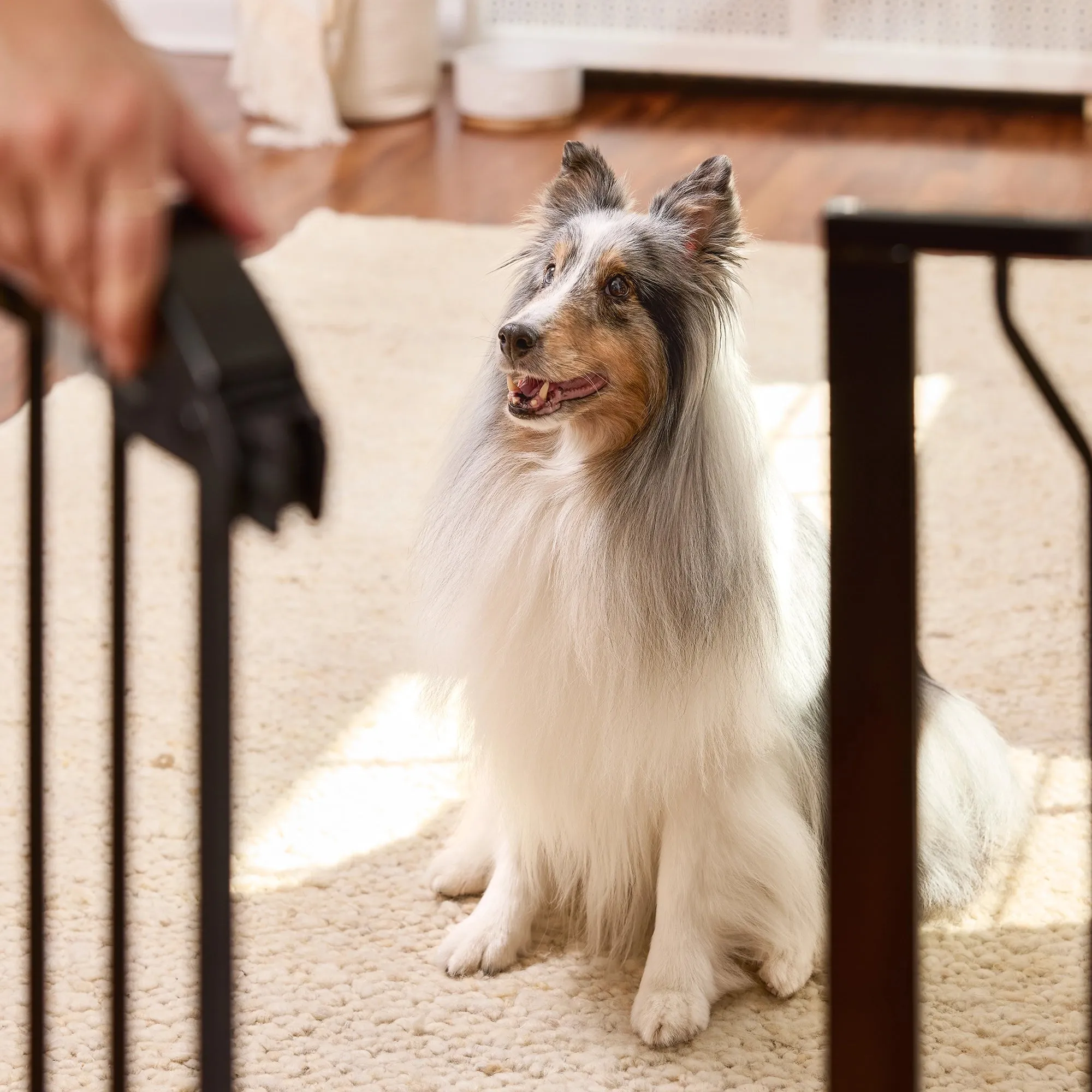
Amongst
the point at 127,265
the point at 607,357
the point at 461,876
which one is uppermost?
the point at 607,357

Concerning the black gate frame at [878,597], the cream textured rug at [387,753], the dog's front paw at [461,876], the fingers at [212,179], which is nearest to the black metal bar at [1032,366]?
the black gate frame at [878,597]

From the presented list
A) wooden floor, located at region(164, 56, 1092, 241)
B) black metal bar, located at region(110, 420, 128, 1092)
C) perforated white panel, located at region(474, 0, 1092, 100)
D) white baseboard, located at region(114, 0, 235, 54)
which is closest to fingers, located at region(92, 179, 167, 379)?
black metal bar, located at region(110, 420, 128, 1092)

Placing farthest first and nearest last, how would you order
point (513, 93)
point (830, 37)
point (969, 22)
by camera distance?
point (830, 37), point (969, 22), point (513, 93)

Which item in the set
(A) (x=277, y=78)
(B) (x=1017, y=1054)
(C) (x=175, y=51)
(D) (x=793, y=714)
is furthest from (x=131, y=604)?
(C) (x=175, y=51)

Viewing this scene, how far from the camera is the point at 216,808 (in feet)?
1.90

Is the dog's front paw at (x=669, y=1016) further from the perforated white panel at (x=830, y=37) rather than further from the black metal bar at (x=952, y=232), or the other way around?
the perforated white panel at (x=830, y=37)

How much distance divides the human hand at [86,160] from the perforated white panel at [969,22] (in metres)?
5.35

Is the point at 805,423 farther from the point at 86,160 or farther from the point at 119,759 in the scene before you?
the point at 86,160

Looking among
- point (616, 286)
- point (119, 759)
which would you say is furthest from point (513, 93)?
point (119, 759)

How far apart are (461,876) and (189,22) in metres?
4.88

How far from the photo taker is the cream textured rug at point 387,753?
1.69 m

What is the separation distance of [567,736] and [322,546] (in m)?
1.20

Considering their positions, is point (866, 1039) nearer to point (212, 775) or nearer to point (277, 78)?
point (212, 775)

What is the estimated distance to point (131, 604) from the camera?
2.46 metres
